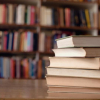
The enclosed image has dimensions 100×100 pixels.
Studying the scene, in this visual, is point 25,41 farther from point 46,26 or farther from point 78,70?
point 78,70

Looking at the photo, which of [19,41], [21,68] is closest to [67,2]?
[19,41]

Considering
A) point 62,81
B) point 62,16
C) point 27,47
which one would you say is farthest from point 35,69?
point 62,81

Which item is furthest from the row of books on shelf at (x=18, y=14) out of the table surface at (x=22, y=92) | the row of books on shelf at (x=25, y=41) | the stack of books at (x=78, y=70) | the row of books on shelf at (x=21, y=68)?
the stack of books at (x=78, y=70)

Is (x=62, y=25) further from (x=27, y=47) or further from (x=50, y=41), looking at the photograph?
(x=27, y=47)

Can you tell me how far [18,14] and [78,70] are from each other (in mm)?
2112

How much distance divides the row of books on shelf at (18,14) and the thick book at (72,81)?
204cm

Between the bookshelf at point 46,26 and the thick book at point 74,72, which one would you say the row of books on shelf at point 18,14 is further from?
the thick book at point 74,72

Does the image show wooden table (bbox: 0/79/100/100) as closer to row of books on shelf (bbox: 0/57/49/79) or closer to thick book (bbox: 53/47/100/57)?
thick book (bbox: 53/47/100/57)

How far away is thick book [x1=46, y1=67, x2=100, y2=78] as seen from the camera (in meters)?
0.54

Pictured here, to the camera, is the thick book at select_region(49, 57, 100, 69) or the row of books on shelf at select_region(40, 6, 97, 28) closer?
the thick book at select_region(49, 57, 100, 69)

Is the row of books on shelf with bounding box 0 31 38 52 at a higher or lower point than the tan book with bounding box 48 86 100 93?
higher

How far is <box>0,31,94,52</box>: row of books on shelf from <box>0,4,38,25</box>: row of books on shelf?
15 centimetres

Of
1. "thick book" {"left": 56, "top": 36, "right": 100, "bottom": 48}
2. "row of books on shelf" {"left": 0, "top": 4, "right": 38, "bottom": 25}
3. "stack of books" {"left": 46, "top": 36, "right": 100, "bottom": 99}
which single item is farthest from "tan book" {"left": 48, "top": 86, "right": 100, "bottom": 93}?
"row of books on shelf" {"left": 0, "top": 4, "right": 38, "bottom": 25}

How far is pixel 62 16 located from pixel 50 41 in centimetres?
37
